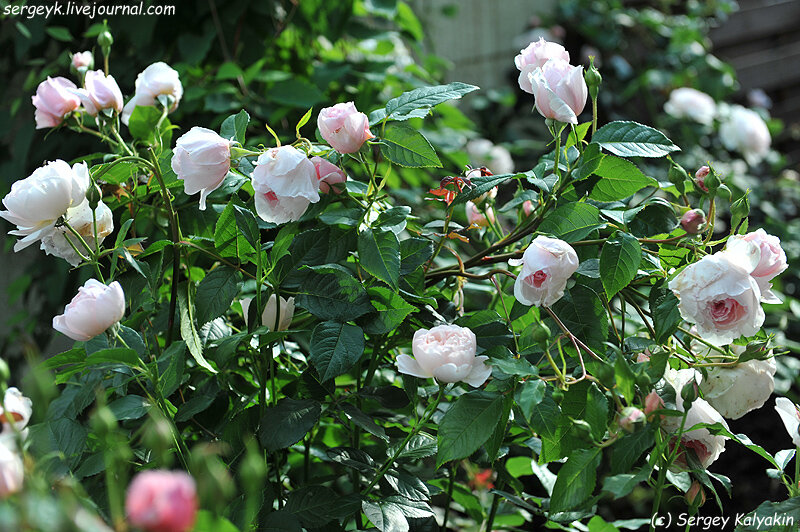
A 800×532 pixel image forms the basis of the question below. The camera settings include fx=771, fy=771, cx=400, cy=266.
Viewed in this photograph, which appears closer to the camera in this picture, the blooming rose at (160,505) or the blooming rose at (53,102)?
the blooming rose at (160,505)

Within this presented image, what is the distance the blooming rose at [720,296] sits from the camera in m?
0.63

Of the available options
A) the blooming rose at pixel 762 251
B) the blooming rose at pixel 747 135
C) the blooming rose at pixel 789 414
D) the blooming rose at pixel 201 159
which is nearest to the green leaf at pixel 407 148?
the blooming rose at pixel 201 159

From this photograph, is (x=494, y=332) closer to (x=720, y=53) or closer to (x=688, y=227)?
(x=688, y=227)

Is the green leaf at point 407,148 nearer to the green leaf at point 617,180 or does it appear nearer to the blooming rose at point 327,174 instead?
the blooming rose at point 327,174

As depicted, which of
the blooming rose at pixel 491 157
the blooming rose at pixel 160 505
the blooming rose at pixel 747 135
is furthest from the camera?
the blooming rose at pixel 747 135

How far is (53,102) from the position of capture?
2.85 ft

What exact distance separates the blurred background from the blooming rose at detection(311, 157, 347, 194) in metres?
0.30

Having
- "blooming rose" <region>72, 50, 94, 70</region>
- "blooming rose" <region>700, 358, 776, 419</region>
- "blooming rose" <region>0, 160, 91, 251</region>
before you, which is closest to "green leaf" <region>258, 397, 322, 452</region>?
"blooming rose" <region>0, 160, 91, 251</region>

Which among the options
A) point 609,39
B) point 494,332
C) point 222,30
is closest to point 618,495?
point 494,332

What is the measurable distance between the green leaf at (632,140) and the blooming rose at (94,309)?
0.47 m

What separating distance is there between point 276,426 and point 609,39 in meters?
2.48

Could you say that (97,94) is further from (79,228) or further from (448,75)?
(448,75)

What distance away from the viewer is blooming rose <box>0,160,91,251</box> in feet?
2.25

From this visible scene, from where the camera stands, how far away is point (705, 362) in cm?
75
